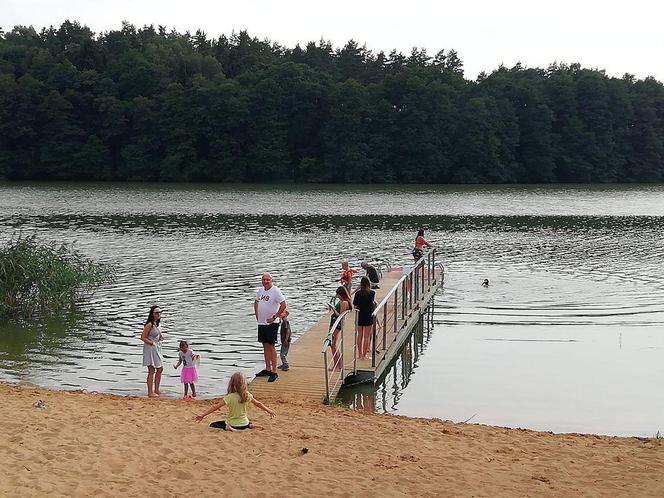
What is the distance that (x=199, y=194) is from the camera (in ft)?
238

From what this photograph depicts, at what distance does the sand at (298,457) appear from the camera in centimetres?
819

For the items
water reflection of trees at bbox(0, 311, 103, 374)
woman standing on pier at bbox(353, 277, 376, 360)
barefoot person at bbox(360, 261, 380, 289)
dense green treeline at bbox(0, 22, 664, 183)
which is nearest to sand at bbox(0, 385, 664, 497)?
woman standing on pier at bbox(353, 277, 376, 360)

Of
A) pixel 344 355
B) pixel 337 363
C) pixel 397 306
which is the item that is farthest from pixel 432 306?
pixel 337 363

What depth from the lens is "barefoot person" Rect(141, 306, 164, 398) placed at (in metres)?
12.2

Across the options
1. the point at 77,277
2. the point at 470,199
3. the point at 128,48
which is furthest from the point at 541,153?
the point at 77,277

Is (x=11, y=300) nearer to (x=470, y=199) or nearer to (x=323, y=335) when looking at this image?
(x=323, y=335)

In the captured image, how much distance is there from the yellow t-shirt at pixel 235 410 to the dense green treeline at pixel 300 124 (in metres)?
84.8

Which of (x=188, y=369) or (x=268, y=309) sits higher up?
(x=268, y=309)

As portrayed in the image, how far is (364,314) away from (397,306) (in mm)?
3773

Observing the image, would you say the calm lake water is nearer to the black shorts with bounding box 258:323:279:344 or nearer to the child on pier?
the child on pier

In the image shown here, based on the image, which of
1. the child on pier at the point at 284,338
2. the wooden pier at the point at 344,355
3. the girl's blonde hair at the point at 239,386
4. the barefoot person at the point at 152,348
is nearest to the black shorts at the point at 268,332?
the child on pier at the point at 284,338

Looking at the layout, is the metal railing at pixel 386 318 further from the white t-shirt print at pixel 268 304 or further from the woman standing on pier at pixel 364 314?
the white t-shirt print at pixel 268 304

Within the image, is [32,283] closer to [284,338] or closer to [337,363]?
[284,338]

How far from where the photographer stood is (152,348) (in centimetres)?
1238
